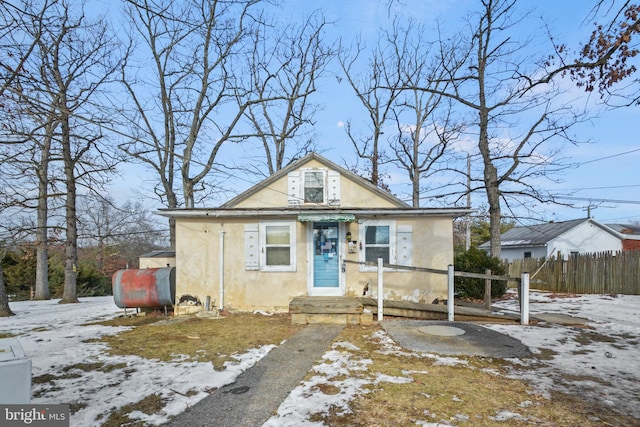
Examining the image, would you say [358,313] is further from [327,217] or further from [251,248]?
[251,248]

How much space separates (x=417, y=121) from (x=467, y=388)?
19.5 m

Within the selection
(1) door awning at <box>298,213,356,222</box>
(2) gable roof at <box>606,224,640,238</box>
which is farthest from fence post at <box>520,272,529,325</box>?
(2) gable roof at <box>606,224,640,238</box>

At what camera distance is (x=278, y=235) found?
357 inches

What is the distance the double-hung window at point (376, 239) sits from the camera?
884cm

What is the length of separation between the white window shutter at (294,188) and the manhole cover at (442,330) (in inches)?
185

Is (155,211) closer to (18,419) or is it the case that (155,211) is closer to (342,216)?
(342,216)

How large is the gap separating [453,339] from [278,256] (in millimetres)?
4706

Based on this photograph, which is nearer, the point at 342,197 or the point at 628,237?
the point at 342,197

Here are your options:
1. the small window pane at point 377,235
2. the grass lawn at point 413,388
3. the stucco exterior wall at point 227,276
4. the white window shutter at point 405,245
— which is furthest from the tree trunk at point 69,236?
the white window shutter at point 405,245

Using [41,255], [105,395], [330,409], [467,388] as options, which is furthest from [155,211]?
[41,255]

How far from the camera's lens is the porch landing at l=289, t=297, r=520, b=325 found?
7391 millimetres

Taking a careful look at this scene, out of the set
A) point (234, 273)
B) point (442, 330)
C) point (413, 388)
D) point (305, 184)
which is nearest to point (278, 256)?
point (234, 273)

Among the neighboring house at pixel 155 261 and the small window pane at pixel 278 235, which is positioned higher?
the small window pane at pixel 278 235

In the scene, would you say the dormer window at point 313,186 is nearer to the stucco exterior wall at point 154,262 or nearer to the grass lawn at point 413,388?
the grass lawn at point 413,388
